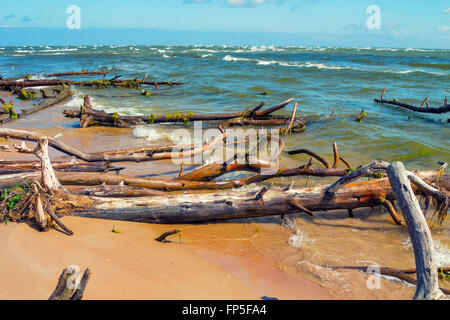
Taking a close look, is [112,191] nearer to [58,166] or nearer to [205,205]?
[205,205]

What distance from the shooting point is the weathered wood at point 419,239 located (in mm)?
2184

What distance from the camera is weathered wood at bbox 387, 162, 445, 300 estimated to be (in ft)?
7.16

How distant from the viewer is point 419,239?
91.9 inches

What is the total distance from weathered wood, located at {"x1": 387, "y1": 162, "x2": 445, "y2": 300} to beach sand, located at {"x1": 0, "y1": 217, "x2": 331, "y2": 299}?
3.34 feet

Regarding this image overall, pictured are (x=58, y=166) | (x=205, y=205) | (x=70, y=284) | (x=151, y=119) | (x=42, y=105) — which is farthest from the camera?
(x=42, y=105)

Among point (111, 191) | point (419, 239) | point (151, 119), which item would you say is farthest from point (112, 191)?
point (151, 119)

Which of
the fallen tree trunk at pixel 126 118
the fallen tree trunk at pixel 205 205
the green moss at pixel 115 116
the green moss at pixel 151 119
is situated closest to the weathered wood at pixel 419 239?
the fallen tree trunk at pixel 205 205

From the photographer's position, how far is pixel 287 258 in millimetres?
3678

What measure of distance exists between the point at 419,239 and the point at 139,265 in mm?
2356

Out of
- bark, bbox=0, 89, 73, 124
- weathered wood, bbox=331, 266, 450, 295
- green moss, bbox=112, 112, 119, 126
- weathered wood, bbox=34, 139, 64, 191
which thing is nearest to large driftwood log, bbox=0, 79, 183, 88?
bark, bbox=0, 89, 73, 124

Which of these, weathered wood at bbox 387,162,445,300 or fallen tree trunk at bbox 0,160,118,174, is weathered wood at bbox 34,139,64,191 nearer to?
fallen tree trunk at bbox 0,160,118,174

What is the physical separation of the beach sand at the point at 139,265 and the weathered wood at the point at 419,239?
102 cm
